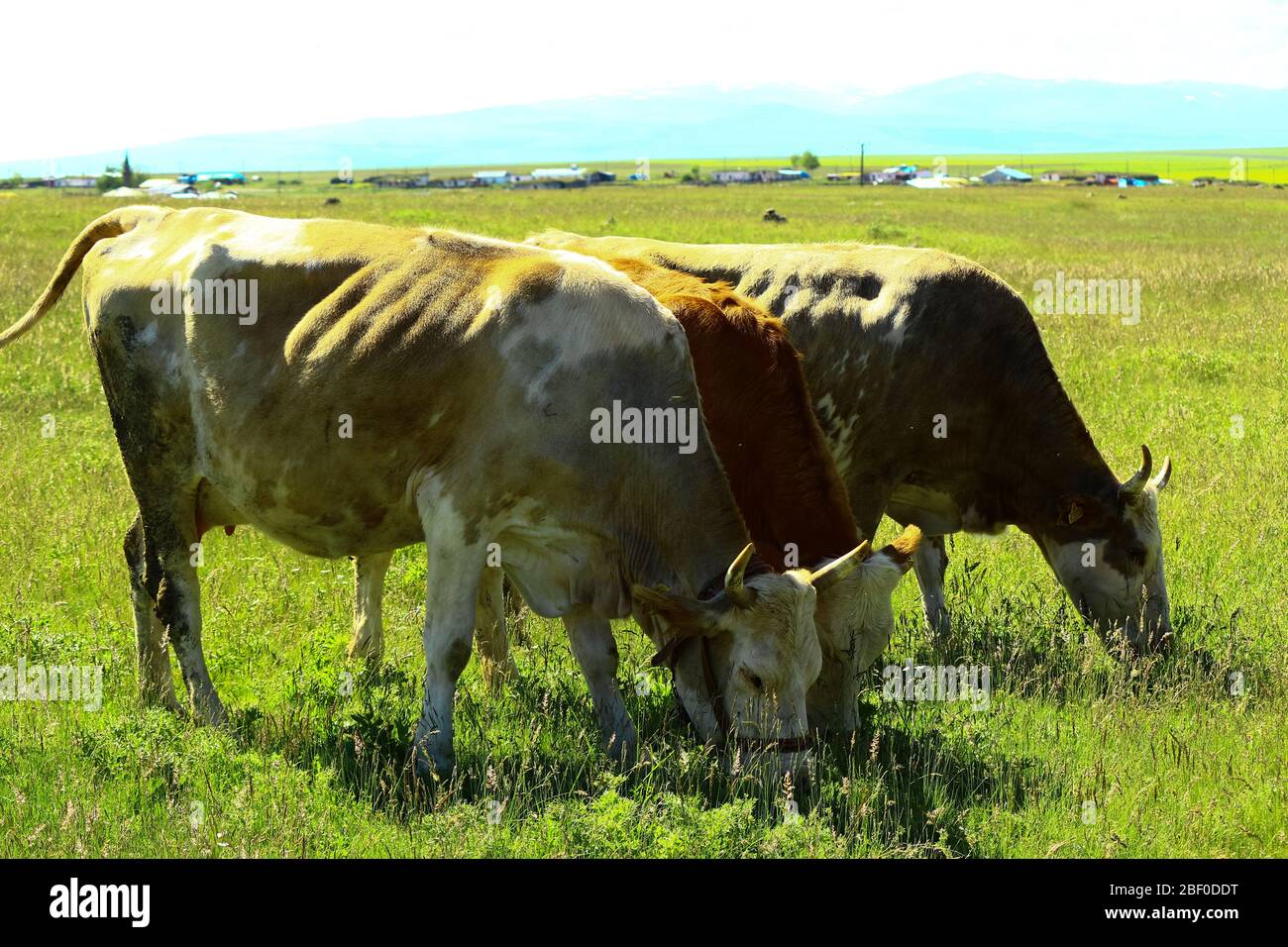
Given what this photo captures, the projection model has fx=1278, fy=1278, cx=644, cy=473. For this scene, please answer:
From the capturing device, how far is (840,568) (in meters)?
6.05

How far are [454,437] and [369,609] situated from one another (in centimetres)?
234

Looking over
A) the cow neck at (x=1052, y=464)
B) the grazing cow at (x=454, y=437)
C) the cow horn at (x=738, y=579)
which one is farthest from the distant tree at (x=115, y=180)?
the cow horn at (x=738, y=579)

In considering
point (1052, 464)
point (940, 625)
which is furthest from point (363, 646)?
point (1052, 464)

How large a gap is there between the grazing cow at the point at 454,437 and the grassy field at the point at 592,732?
17.5 inches

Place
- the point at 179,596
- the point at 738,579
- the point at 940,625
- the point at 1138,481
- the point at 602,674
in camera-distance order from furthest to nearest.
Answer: the point at 940,625 → the point at 1138,481 → the point at 179,596 → the point at 602,674 → the point at 738,579

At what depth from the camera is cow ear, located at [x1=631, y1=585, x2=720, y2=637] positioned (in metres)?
5.91

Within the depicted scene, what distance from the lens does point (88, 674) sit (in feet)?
23.9

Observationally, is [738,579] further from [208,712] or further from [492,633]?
[208,712]

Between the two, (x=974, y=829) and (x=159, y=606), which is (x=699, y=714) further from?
(x=159, y=606)

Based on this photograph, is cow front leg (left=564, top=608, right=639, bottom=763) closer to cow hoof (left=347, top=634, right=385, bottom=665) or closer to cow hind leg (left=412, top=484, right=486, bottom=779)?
cow hind leg (left=412, top=484, right=486, bottom=779)

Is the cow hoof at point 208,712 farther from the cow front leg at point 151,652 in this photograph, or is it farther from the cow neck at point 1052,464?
the cow neck at point 1052,464

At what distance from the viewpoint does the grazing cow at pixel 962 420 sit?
8328mm

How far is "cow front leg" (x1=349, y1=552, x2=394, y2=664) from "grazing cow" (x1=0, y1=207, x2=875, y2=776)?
4.00 feet

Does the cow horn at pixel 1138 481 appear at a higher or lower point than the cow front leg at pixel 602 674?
higher
